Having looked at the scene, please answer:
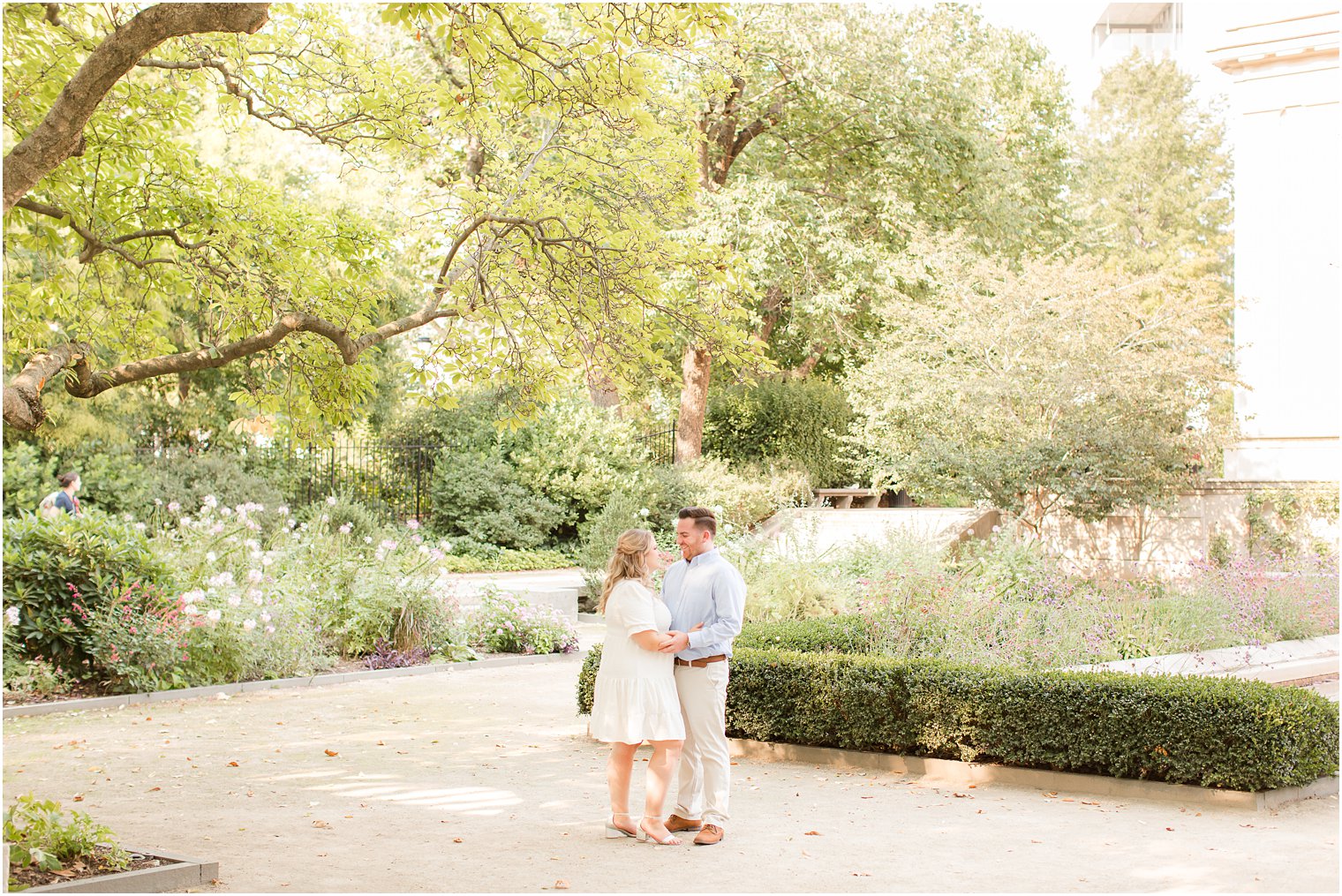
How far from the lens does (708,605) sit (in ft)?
20.1

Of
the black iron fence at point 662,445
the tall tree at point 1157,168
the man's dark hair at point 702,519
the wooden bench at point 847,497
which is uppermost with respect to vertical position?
the tall tree at point 1157,168

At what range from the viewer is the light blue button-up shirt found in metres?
6.07

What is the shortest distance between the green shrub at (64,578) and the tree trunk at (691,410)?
50.5 ft

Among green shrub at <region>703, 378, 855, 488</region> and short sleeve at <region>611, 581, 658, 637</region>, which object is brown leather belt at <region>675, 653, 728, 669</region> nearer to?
short sleeve at <region>611, 581, 658, 637</region>

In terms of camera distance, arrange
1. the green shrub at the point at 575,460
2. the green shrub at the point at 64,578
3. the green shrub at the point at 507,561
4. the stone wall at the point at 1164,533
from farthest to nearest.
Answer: the green shrub at the point at 575,460 < the green shrub at the point at 507,561 < the stone wall at the point at 1164,533 < the green shrub at the point at 64,578

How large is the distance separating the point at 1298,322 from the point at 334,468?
16.6 meters

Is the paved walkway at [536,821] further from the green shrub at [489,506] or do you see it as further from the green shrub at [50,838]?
the green shrub at [489,506]

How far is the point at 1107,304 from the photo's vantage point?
1822 cm

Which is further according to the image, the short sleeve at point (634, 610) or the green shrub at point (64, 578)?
the green shrub at point (64, 578)

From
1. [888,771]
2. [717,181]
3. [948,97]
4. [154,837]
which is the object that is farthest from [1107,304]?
[154,837]

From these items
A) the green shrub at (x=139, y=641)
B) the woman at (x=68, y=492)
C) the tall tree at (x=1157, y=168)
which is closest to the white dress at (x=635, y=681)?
the green shrub at (x=139, y=641)

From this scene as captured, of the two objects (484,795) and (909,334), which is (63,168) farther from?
(909,334)

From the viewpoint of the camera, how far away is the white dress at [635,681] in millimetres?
5965

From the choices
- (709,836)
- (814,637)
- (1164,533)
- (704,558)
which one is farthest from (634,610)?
(1164,533)
